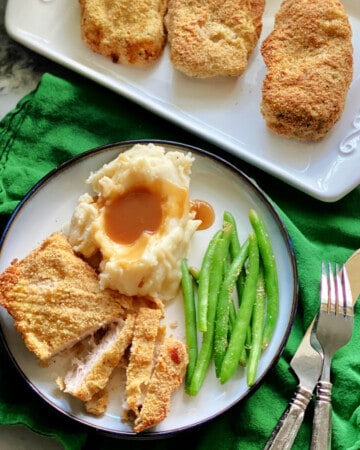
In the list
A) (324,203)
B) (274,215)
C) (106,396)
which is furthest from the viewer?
(324,203)

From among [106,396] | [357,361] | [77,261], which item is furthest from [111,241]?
[357,361]

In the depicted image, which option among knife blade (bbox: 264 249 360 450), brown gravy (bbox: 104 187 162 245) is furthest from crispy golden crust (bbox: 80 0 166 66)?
knife blade (bbox: 264 249 360 450)

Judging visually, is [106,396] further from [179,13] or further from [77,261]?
[179,13]

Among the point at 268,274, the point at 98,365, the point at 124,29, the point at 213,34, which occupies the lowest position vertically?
the point at 98,365

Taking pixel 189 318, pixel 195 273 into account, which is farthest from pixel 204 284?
pixel 189 318

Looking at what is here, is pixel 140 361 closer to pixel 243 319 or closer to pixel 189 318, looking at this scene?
pixel 189 318

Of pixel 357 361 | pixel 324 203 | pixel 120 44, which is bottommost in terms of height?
pixel 357 361
